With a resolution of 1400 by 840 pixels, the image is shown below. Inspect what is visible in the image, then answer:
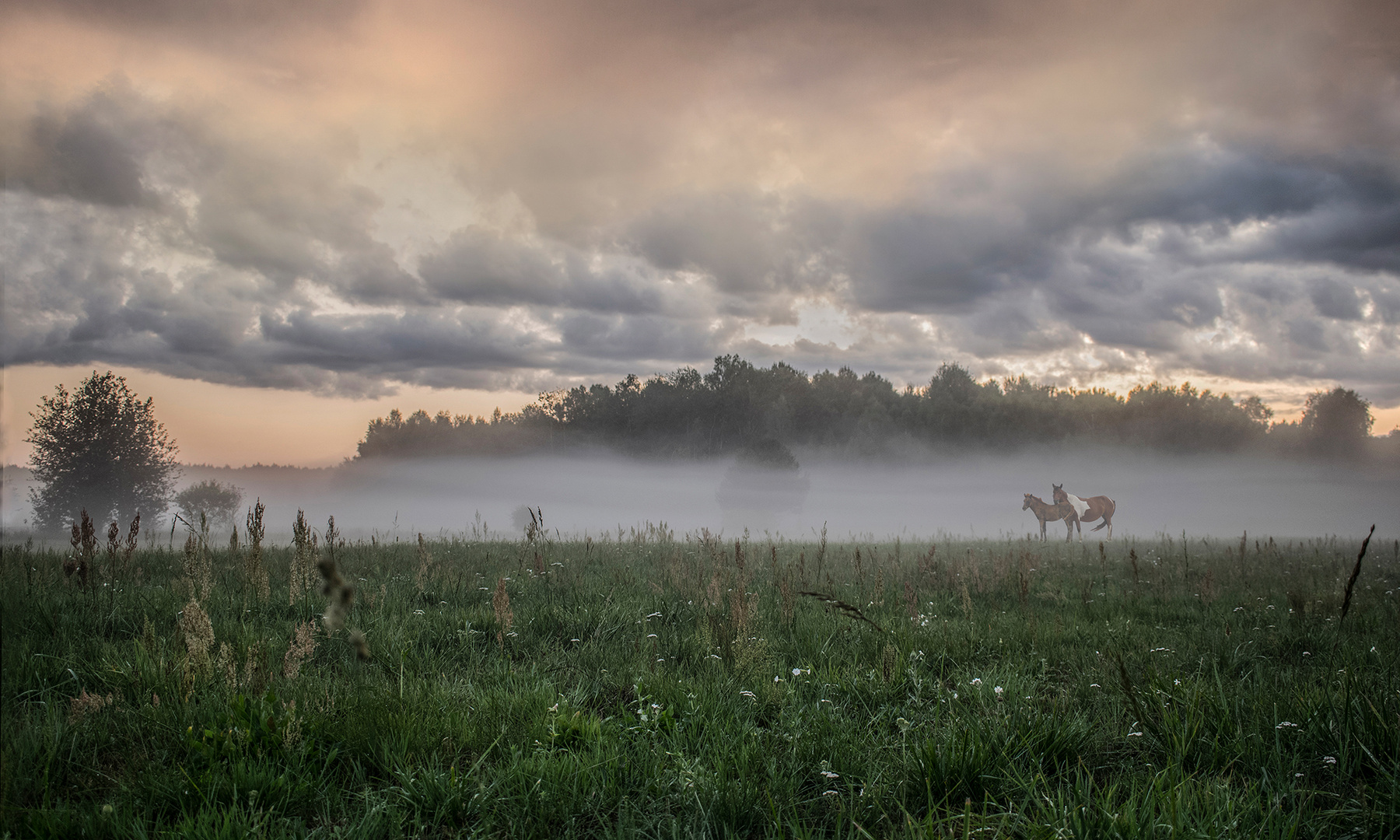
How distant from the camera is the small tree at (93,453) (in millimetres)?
38000

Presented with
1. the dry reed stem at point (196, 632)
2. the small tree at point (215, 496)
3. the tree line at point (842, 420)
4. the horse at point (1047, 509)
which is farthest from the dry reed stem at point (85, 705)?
the small tree at point (215, 496)

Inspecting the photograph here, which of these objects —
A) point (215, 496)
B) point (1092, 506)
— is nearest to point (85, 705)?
point (1092, 506)

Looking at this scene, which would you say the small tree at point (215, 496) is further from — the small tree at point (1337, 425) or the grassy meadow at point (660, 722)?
the small tree at point (1337, 425)

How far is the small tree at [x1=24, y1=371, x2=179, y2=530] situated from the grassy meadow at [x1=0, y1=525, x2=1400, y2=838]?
46102 mm

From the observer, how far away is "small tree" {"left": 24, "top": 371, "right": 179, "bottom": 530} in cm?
3800

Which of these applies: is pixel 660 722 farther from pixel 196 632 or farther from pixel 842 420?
pixel 842 420

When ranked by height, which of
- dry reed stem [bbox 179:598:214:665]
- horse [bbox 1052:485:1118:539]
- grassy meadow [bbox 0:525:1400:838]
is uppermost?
dry reed stem [bbox 179:598:214:665]

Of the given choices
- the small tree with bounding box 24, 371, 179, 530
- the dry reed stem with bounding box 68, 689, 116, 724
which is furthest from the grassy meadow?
the small tree with bounding box 24, 371, 179, 530

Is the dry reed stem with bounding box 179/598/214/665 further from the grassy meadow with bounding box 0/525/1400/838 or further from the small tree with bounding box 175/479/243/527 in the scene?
the small tree with bounding box 175/479/243/527

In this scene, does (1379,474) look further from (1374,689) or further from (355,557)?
(355,557)

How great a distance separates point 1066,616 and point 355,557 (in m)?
9.60

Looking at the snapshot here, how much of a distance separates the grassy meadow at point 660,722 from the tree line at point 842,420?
187ft

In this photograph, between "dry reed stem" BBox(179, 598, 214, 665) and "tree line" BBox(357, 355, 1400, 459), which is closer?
"dry reed stem" BBox(179, 598, 214, 665)

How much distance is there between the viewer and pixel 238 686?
128 inches
